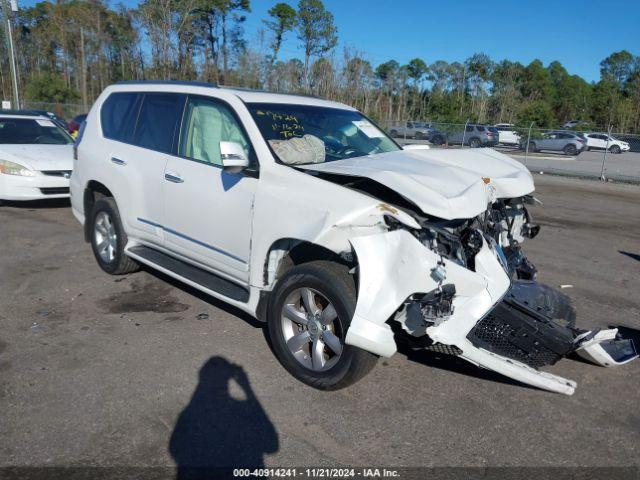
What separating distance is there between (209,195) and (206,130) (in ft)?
2.27

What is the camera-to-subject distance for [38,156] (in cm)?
898

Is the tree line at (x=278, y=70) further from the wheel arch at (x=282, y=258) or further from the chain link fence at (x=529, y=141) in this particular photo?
the wheel arch at (x=282, y=258)

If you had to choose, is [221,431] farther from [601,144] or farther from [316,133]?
[601,144]

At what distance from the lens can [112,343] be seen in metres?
4.30

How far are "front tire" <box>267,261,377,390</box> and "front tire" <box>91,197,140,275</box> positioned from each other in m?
2.45

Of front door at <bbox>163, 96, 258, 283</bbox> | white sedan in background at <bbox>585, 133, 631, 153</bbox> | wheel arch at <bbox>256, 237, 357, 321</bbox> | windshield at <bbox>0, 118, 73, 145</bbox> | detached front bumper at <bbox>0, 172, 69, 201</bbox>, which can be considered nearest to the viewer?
wheel arch at <bbox>256, 237, 357, 321</bbox>

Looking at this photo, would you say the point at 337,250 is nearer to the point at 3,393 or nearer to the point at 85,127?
the point at 3,393

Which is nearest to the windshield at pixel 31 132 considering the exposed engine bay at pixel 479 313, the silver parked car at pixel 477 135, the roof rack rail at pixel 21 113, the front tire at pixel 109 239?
the roof rack rail at pixel 21 113

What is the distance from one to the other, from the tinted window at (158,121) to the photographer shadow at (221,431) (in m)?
2.26

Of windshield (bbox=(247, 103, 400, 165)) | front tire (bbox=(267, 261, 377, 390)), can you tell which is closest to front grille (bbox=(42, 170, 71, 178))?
windshield (bbox=(247, 103, 400, 165))

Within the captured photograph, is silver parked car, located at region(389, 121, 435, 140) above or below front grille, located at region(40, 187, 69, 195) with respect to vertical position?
above

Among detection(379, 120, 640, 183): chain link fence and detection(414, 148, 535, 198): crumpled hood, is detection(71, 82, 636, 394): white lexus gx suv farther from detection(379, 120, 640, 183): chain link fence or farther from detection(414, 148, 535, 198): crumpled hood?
detection(379, 120, 640, 183): chain link fence

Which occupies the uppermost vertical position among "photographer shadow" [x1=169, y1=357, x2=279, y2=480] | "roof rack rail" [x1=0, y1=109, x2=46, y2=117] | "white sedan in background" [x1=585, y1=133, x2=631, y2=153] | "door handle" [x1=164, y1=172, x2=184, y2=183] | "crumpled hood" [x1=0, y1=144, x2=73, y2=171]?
"roof rack rail" [x1=0, y1=109, x2=46, y2=117]

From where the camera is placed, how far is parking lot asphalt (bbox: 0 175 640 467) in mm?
3023
